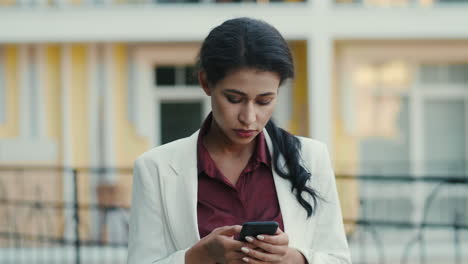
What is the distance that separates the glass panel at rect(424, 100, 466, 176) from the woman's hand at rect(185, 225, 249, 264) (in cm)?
1140

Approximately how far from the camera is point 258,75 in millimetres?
2064

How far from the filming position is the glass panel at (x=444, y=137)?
1307 cm

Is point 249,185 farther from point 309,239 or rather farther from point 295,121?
point 295,121

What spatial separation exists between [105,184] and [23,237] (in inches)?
60.1

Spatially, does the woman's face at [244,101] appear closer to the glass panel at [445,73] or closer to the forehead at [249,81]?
the forehead at [249,81]

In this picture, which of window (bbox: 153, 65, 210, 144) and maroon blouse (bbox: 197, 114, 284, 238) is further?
window (bbox: 153, 65, 210, 144)

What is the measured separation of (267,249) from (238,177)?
0.27 meters

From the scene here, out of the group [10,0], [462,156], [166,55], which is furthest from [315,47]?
[10,0]

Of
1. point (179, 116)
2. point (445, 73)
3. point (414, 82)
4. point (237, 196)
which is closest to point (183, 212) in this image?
point (237, 196)

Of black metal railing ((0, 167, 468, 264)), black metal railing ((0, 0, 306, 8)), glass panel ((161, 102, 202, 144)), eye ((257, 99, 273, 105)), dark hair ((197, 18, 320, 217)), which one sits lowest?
black metal railing ((0, 167, 468, 264))

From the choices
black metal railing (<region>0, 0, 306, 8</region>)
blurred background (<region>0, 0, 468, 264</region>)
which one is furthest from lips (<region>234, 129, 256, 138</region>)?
black metal railing (<region>0, 0, 306, 8</region>)

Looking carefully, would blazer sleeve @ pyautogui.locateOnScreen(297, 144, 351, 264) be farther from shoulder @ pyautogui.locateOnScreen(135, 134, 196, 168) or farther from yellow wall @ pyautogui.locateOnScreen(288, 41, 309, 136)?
yellow wall @ pyautogui.locateOnScreen(288, 41, 309, 136)

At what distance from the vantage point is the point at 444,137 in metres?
13.2

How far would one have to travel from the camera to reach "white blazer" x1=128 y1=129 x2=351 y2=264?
215 centimetres
